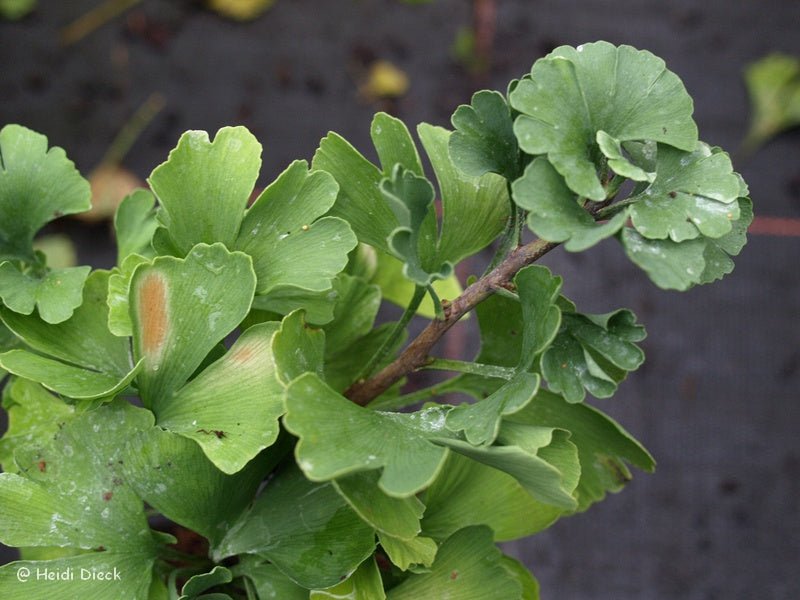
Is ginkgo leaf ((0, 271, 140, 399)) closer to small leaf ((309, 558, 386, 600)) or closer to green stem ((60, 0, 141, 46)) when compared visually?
small leaf ((309, 558, 386, 600))

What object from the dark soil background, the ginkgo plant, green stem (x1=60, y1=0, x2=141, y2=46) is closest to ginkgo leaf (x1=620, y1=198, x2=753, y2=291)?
the ginkgo plant

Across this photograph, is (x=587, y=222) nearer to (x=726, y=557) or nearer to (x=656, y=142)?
(x=656, y=142)

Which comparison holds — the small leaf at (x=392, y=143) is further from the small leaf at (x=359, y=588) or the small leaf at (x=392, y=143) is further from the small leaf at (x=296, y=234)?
the small leaf at (x=359, y=588)

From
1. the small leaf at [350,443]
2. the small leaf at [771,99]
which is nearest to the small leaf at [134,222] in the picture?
the small leaf at [350,443]

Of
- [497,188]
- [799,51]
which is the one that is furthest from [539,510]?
[799,51]

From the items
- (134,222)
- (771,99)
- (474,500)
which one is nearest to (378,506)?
(474,500)

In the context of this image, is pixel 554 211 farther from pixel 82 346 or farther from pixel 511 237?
pixel 82 346
